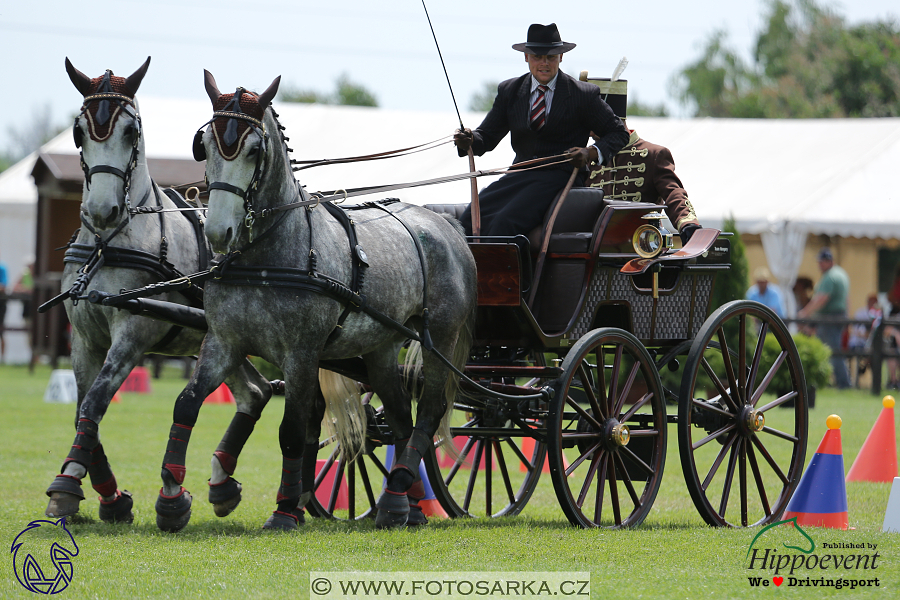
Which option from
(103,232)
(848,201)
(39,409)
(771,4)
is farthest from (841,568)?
(771,4)

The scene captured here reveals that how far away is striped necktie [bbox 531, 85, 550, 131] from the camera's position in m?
6.48

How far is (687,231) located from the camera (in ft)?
22.5

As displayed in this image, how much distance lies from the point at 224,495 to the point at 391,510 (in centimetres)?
85

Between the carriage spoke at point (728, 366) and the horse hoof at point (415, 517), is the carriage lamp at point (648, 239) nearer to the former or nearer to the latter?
the carriage spoke at point (728, 366)

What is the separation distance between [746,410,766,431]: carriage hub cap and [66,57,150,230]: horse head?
3625 mm

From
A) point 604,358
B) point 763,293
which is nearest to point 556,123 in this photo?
point 604,358

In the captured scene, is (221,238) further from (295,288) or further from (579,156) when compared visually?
(579,156)

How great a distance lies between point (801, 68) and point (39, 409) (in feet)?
123

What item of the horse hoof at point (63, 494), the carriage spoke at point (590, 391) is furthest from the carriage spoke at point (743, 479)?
the horse hoof at point (63, 494)

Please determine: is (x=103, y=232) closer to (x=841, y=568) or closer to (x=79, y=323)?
(x=79, y=323)

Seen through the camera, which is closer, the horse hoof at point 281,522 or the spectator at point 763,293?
the horse hoof at point 281,522

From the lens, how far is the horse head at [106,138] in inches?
220

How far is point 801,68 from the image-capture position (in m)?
43.8

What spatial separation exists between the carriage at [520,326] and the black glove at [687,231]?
0.20 metres
